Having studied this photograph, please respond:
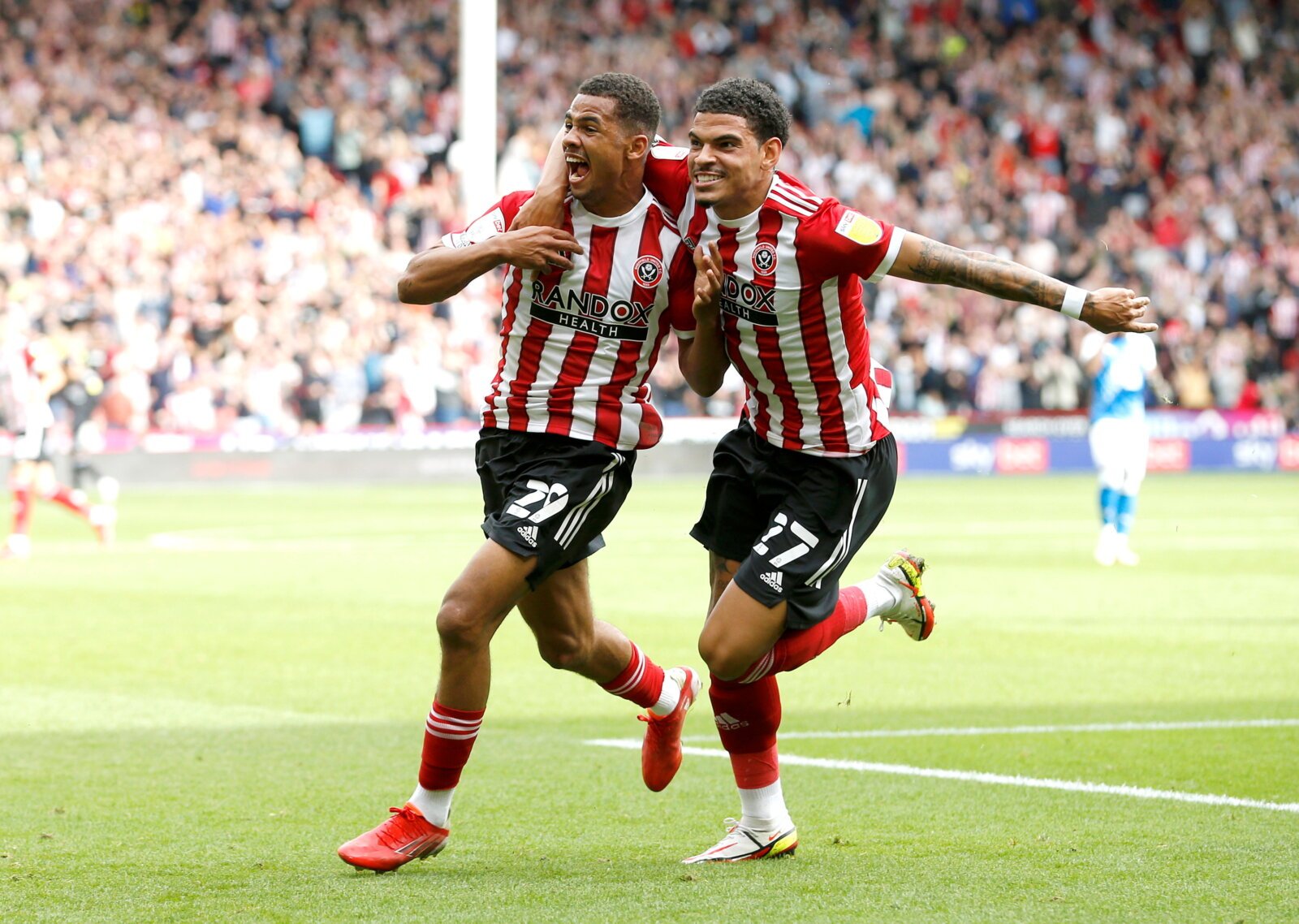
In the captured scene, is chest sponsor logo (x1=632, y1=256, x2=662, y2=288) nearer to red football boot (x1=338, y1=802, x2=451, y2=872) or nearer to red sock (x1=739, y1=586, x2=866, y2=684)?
red sock (x1=739, y1=586, x2=866, y2=684)

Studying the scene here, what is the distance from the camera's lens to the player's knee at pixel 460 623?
527cm

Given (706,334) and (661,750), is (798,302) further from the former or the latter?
(661,750)

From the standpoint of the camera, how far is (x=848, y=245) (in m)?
5.34

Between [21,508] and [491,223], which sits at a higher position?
[491,223]

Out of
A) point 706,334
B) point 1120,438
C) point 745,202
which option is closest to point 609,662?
point 706,334

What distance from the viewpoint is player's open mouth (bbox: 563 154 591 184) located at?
5492 millimetres

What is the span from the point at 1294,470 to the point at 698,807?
27402 millimetres

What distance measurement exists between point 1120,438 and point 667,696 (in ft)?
34.7

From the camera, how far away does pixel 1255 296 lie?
33281mm

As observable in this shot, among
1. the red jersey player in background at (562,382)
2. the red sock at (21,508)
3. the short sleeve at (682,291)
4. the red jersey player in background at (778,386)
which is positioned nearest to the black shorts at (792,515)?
the red jersey player in background at (778,386)

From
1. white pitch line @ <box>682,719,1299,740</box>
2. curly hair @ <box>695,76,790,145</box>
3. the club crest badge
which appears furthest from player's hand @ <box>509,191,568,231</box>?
white pitch line @ <box>682,719,1299,740</box>

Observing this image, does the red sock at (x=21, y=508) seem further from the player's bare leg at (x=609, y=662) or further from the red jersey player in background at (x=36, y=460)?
the player's bare leg at (x=609, y=662)

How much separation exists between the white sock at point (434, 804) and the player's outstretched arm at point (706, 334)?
1.39 metres

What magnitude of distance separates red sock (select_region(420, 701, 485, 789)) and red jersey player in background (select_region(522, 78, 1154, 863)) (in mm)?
718
